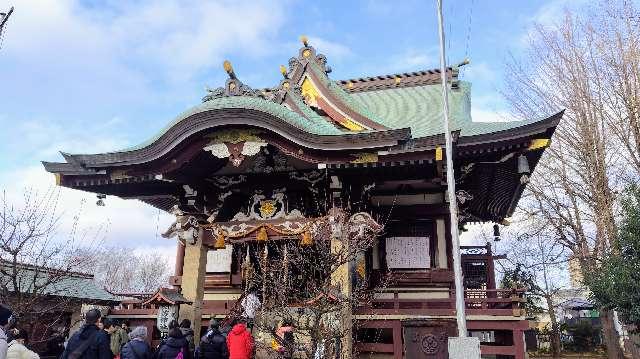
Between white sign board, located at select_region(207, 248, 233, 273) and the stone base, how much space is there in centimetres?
830

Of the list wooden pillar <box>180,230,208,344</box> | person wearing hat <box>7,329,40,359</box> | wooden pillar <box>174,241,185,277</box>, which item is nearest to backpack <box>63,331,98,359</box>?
person wearing hat <box>7,329,40,359</box>

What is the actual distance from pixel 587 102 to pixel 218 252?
16444 mm

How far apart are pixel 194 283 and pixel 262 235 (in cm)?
200

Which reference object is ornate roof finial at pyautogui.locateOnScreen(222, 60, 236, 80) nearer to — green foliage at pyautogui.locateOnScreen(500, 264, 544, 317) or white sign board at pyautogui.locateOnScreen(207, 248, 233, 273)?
white sign board at pyautogui.locateOnScreen(207, 248, 233, 273)

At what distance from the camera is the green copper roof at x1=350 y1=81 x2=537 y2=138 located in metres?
12.6

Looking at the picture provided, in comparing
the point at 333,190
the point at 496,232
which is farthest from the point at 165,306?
the point at 496,232

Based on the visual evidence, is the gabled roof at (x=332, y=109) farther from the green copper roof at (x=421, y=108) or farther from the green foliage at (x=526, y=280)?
the green foliage at (x=526, y=280)

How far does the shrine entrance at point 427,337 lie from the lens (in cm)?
968

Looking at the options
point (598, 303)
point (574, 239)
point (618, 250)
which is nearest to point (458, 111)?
point (618, 250)

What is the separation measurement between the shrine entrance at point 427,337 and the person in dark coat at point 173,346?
4.86 m

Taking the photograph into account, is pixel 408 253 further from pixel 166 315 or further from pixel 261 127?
pixel 166 315

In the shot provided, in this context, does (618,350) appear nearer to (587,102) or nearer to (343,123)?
(587,102)

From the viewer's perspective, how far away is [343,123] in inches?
548

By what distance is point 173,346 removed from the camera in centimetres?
684
